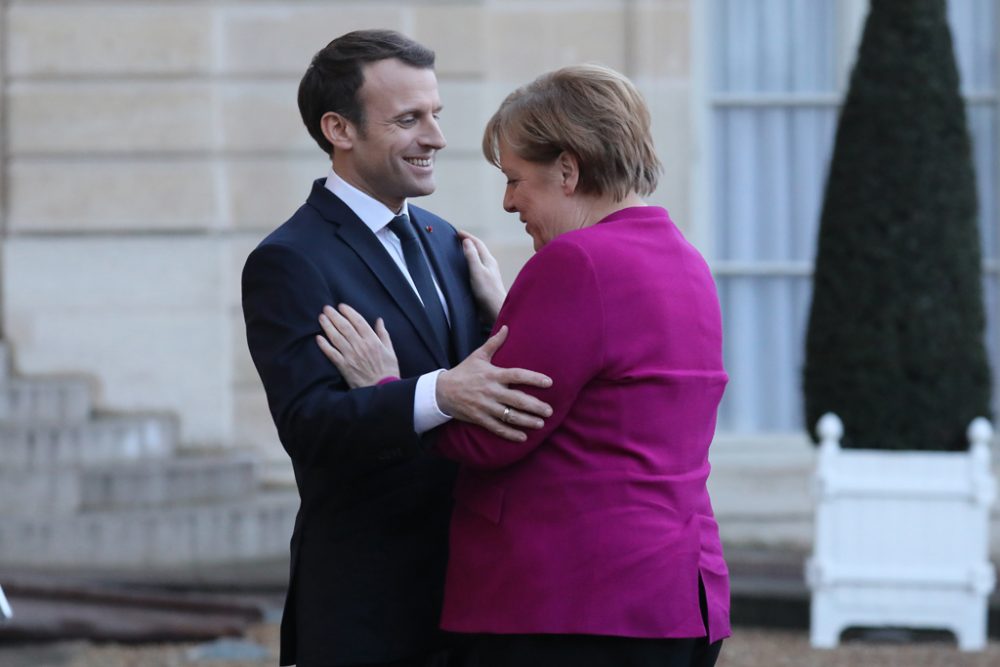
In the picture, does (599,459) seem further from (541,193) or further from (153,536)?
(153,536)

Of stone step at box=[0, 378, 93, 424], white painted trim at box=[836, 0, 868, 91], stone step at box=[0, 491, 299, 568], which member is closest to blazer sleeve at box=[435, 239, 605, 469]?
stone step at box=[0, 491, 299, 568]

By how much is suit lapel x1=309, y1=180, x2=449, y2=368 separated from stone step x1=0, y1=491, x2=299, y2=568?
15.6ft

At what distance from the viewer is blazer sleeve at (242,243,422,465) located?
252cm

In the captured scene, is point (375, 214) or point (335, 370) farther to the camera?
point (375, 214)

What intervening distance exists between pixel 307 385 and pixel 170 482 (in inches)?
212

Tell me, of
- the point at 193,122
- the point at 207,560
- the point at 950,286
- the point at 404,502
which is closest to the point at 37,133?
the point at 193,122

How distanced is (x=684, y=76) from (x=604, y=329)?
630cm

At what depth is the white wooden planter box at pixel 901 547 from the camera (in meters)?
6.30

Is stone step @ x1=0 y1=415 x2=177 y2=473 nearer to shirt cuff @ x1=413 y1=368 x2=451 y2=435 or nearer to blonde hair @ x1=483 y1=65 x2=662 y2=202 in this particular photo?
shirt cuff @ x1=413 y1=368 x2=451 y2=435

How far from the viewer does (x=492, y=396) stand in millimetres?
2398

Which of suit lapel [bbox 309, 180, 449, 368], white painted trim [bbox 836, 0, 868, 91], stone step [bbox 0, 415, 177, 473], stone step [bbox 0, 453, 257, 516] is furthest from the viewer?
white painted trim [bbox 836, 0, 868, 91]

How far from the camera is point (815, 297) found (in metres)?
7.30

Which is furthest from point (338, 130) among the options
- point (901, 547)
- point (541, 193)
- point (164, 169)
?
point (164, 169)

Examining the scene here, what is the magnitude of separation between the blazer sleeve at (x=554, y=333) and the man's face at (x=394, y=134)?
0.49m
